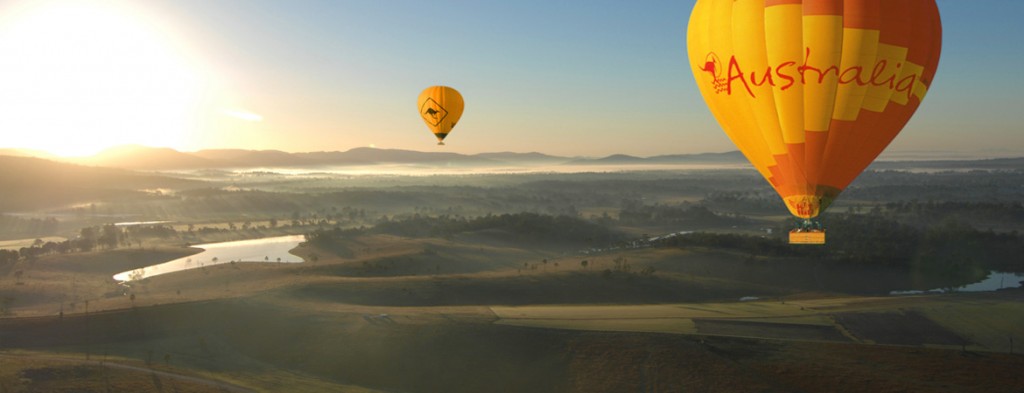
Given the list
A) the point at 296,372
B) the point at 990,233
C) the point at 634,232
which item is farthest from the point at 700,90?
the point at 634,232

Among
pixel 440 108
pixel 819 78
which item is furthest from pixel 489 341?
pixel 440 108

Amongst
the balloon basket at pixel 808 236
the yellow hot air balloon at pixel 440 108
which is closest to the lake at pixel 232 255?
the yellow hot air balloon at pixel 440 108

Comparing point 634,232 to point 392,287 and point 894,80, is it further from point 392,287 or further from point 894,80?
point 894,80

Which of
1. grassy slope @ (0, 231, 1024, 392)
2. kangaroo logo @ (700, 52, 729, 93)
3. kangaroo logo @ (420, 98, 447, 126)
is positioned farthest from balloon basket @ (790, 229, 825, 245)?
kangaroo logo @ (420, 98, 447, 126)

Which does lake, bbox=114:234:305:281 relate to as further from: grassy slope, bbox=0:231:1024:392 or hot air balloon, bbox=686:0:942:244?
hot air balloon, bbox=686:0:942:244

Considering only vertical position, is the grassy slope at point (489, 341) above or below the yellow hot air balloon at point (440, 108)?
below

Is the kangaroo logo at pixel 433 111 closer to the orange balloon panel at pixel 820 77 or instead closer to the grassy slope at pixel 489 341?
the grassy slope at pixel 489 341
